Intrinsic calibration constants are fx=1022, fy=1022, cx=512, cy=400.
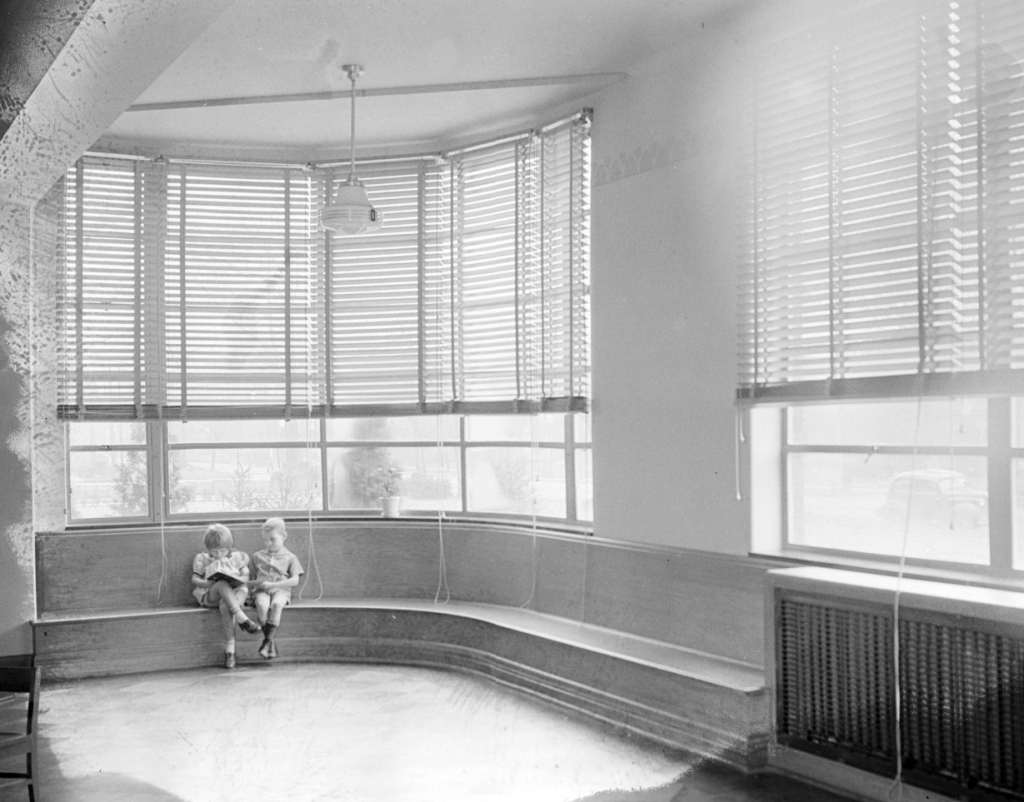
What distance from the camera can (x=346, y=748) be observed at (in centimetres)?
530

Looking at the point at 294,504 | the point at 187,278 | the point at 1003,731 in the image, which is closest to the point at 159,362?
the point at 187,278

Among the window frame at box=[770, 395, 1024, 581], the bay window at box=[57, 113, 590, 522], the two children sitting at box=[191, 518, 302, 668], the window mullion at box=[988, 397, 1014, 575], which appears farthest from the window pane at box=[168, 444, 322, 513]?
the window mullion at box=[988, 397, 1014, 575]

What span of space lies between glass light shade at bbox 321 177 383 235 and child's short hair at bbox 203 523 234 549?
2.38 m

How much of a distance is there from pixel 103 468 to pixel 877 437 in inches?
217

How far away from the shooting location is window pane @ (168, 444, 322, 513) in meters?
7.77

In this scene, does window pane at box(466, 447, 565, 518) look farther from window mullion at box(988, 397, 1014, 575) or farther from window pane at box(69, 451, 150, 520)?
window mullion at box(988, 397, 1014, 575)

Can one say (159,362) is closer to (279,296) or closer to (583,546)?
(279,296)

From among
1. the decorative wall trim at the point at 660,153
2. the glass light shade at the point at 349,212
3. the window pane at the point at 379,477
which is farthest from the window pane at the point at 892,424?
the window pane at the point at 379,477

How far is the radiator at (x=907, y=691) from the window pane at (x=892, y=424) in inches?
32.3

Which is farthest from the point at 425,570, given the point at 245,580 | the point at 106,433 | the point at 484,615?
the point at 106,433

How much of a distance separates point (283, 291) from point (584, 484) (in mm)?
2827

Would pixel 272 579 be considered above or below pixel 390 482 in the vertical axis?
below

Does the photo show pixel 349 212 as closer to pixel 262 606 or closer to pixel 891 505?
pixel 262 606

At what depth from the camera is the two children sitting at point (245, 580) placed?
7.03 metres
